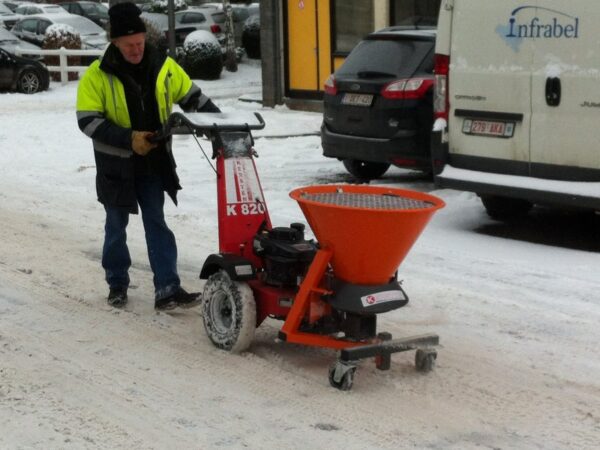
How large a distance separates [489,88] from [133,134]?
11.3 ft

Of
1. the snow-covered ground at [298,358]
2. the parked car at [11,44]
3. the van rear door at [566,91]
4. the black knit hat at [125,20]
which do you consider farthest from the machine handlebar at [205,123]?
the parked car at [11,44]

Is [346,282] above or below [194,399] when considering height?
above

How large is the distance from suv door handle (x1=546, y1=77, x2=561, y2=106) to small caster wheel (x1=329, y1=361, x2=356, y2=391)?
3.71 meters

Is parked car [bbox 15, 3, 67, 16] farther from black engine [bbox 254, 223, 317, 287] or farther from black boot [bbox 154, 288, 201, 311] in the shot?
black engine [bbox 254, 223, 317, 287]

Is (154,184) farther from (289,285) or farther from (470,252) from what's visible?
(470,252)

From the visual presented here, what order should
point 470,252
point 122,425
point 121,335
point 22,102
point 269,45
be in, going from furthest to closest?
1. point 22,102
2. point 269,45
3. point 470,252
4. point 121,335
5. point 122,425

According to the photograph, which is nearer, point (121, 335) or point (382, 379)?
point (382, 379)

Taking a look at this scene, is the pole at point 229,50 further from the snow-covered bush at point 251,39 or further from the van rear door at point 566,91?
the van rear door at point 566,91

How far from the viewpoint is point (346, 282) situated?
540 centimetres

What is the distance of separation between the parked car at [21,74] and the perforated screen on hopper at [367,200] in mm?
18935

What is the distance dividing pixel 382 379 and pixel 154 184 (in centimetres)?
206

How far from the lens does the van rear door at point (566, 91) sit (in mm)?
8109

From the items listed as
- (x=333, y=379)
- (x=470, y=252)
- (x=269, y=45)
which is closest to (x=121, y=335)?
(x=333, y=379)

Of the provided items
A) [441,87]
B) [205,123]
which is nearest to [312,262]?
[205,123]
